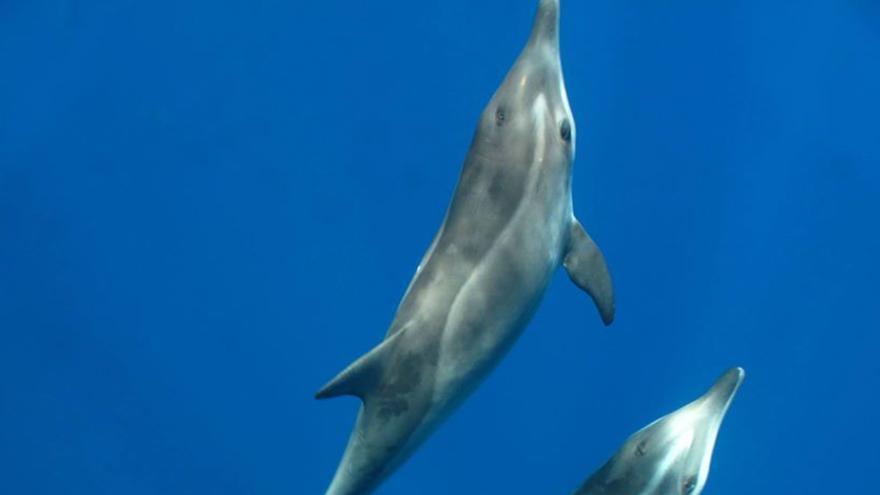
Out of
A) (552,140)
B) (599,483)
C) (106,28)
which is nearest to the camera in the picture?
(552,140)

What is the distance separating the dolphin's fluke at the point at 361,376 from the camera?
466 cm

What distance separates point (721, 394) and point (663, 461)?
2.14ft

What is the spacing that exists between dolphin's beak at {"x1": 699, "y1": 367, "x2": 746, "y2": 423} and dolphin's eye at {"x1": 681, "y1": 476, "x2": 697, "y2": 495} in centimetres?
44

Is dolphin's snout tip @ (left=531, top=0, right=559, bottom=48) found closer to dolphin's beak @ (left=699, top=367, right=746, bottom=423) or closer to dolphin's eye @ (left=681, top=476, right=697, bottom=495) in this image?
dolphin's beak @ (left=699, top=367, right=746, bottom=423)

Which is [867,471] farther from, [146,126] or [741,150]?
[146,126]

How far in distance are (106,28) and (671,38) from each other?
484 cm

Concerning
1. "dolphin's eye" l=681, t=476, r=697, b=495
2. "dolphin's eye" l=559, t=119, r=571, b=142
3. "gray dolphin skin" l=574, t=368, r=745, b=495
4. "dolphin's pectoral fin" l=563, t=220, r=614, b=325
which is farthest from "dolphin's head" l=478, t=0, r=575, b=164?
"dolphin's eye" l=681, t=476, r=697, b=495

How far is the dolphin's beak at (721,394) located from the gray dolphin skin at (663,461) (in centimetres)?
7

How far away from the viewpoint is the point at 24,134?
30.2ft

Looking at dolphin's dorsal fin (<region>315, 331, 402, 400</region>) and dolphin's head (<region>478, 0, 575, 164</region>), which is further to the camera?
dolphin's head (<region>478, 0, 575, 164</region>)

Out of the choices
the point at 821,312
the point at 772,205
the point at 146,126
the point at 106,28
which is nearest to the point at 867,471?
the point at 821,312

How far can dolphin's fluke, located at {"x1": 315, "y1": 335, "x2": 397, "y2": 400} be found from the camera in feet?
15.3

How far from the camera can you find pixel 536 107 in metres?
5.32

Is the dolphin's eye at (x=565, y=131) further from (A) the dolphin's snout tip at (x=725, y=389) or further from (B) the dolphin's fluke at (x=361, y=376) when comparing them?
(A) the dolphin's snout tip at (x=725, y=389)
